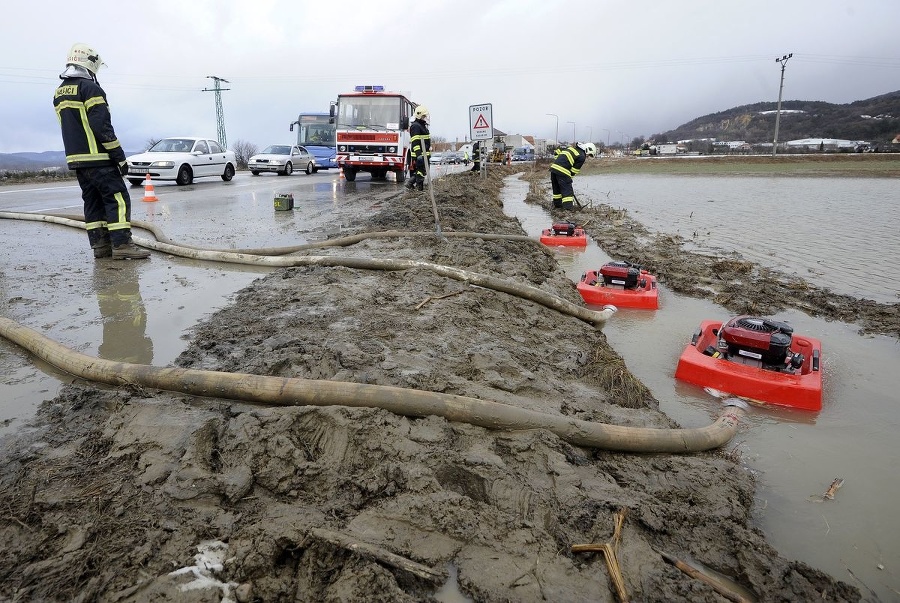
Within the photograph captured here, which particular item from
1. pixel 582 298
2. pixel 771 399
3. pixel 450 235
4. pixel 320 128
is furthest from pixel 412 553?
pixel 320 128

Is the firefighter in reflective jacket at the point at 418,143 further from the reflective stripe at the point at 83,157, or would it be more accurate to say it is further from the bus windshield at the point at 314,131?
the bus windshield at the point at 314,131

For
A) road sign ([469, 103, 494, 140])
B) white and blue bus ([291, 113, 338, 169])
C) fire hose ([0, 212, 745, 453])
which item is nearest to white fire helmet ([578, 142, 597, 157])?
road sign ([469, 103, 494, 140])

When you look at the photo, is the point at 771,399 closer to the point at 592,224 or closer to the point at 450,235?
the point at 450,235

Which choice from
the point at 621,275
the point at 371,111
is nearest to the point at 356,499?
the point at 621,275

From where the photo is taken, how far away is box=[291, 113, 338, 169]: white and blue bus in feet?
91.6

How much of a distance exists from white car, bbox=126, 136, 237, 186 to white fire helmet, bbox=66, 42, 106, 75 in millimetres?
10347

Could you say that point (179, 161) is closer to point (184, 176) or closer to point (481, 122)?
point (184, 176)

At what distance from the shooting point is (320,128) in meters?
28.2

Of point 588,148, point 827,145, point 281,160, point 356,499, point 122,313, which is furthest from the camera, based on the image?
point 827,145

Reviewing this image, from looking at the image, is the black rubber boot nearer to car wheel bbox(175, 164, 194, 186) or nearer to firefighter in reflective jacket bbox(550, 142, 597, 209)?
firefighter in reflective jacket bbox(550, 142, 597, 209)

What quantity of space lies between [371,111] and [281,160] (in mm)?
8924

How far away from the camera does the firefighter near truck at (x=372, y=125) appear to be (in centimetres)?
1644

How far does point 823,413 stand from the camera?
3.85 metres

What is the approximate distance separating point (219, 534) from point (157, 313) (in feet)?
10.4
